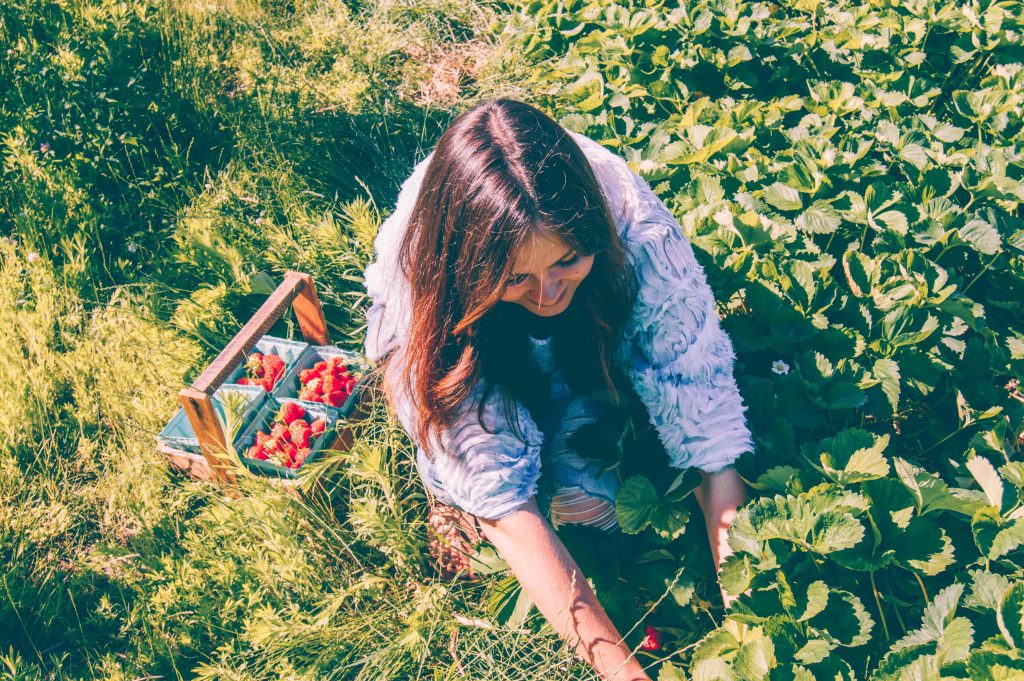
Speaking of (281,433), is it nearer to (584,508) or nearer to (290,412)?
(290,412)

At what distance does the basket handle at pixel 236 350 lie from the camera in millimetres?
2227

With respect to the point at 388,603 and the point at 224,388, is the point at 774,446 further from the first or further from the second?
the point at 224,388

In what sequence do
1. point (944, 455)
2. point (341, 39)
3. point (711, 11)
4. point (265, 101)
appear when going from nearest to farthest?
point (944, 455) < point (711, 11) < point (265, 101) < point (341, 39)

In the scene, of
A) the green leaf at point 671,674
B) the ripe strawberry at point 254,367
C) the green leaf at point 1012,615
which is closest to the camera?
the green leaf at point 1012,615

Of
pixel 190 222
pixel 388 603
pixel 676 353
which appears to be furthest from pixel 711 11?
pixel 388 603

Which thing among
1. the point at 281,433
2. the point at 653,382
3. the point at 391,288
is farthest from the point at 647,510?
the point at 281,433

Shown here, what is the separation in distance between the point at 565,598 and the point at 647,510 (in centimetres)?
27

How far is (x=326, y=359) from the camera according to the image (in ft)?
8.82

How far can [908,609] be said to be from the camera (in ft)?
5.33

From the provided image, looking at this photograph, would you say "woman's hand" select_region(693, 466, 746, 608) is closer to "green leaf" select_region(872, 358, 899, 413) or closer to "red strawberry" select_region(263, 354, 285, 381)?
"green leaf" select_region(872, 358, 899, 413)

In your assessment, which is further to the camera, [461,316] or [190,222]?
[190,222]

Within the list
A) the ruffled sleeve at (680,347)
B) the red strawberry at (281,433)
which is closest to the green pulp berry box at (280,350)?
the red strawberry at (281,433)

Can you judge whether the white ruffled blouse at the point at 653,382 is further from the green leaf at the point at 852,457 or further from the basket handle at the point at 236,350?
the basket handle at the point at 236,350

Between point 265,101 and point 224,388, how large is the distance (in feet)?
5.33
